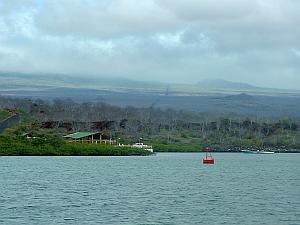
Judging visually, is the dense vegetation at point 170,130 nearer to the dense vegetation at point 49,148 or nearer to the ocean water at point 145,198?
the dense vegetation at point 49,148

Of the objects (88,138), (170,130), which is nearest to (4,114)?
(88,138)

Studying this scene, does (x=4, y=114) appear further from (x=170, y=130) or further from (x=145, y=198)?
(x=145, y=198)

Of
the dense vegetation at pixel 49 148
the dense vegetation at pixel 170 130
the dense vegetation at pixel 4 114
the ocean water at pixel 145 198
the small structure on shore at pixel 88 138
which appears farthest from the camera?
the dense vegetation at pixel 170 130

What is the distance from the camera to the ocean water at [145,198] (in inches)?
1586

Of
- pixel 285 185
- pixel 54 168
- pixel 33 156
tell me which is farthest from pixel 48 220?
pixel 33 156

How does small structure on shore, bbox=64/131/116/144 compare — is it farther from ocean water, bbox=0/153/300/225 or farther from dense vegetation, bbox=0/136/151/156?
ocean water, bbox=0/153/300/225

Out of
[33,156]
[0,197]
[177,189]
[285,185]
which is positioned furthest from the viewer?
[33,156]

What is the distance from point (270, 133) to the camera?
192 meters

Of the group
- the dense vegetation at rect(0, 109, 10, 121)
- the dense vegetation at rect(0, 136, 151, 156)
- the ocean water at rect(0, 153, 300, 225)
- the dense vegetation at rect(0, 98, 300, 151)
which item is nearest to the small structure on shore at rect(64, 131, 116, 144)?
the dense vegetation at rect(0, 98, 300, 151)

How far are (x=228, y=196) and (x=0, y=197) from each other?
13.8 m

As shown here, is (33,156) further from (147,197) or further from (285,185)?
(147,197)

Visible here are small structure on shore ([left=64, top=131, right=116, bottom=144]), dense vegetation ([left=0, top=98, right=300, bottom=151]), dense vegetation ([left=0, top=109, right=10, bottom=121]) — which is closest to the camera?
small structure on shore ([left=64, top=131, right=116, bottom=144])

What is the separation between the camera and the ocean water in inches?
1586

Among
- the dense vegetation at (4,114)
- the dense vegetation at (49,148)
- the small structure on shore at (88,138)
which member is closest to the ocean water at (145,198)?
the dense vegetation at (49,148)
